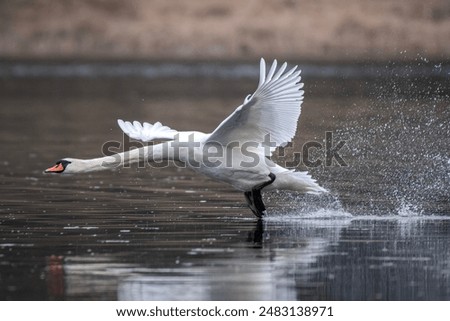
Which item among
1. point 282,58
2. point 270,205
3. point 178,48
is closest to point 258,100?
point 270,205

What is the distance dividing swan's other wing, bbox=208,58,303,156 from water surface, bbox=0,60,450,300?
1019 millimetres

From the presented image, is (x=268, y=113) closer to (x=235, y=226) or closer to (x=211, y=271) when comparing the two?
(x=235, y=226)

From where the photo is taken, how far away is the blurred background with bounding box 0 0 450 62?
220ft

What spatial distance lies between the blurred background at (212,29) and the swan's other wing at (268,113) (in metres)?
48.3

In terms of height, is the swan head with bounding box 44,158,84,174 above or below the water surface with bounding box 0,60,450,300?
above

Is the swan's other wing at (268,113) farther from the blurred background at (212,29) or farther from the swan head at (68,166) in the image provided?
the blurred background at (212,29)

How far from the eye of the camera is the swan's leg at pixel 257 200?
15.7 m

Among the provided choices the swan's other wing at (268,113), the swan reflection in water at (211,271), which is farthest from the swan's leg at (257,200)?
the swan reflection in water at (211,271)

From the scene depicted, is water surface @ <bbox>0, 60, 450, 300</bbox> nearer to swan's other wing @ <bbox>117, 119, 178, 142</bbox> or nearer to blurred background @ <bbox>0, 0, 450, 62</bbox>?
swan's other wing @ <bbox>117, 119, 178, 142</bbox>

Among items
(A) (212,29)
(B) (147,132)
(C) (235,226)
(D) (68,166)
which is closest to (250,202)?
(C) (235,226)

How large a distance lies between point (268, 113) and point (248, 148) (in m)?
0.69

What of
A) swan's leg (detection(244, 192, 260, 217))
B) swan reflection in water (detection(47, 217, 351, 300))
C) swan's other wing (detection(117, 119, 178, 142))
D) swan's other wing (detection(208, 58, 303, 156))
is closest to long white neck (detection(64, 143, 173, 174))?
swan's other wing (detection(117, 119, 178, 142))

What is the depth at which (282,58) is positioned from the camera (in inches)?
2616

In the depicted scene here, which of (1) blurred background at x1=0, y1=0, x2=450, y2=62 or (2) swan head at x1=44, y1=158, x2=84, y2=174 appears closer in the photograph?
(2) swan head at x1=44, y1=158, x2=84, y2=174
